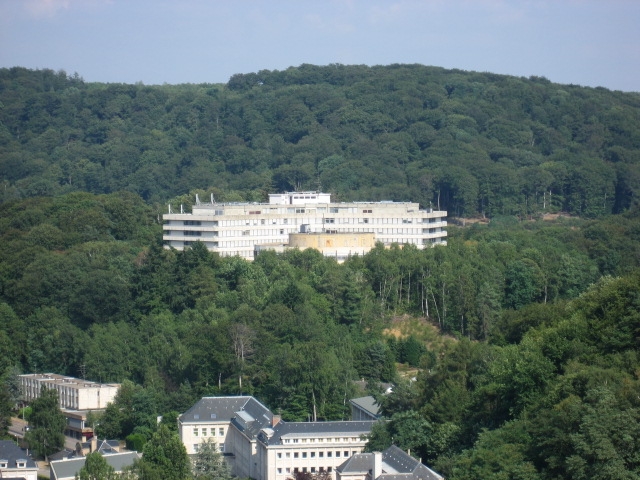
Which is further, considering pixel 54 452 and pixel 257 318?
pixel 257 318

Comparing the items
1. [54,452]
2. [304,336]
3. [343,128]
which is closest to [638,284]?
[304,336]

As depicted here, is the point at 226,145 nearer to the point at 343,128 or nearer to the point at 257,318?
the point at 343,128

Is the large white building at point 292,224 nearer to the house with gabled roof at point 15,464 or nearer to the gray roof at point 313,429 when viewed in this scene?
the gray roof at point 313,429

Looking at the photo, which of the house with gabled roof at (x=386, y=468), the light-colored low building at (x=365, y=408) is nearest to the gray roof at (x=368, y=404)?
the light-colored low building at (x=365, y=408)

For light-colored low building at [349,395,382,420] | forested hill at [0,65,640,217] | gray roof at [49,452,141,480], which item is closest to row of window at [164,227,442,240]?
light-colored low building at [349,395,382,420]

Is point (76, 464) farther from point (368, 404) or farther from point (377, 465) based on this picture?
point (377, 465)

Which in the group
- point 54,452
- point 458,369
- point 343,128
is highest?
point 343,128

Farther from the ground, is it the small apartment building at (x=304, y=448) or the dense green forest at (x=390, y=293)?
the dense green forest at (x=390, y=293)

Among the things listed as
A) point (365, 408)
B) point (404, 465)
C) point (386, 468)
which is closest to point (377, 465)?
point (386, 468)
